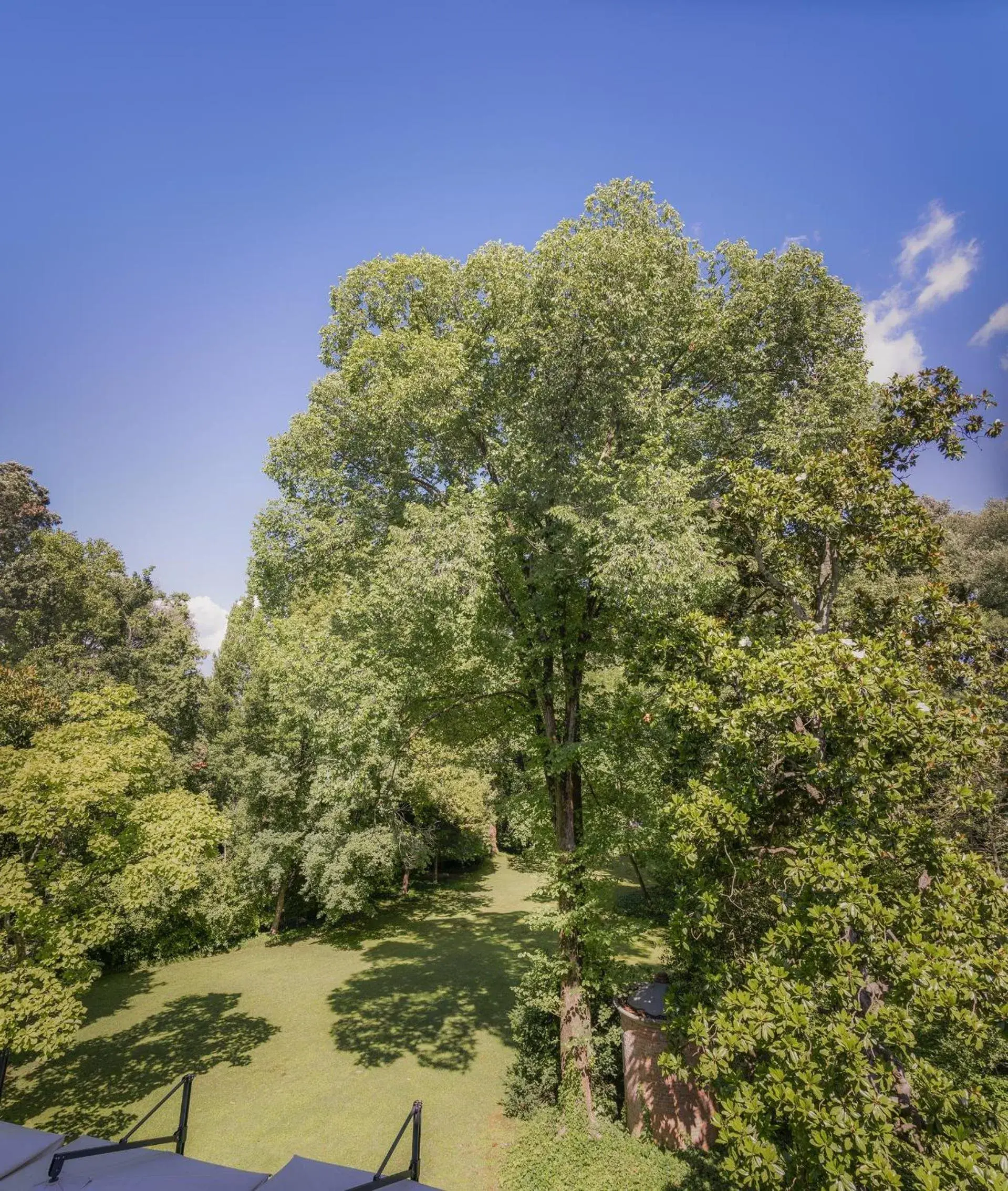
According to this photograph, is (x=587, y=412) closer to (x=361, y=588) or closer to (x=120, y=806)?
(x=361, y=588)

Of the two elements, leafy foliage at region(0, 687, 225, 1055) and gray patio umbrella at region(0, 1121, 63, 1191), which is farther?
leafy foliage at region(0, 687, 225, 1055)

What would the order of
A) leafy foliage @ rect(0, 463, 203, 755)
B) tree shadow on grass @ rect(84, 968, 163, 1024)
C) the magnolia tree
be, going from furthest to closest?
leafy foliage @ rect(0, 463, 203, 755), tree shadow on grass @ rect(84, 968, 163, 1024), the magnolia tree

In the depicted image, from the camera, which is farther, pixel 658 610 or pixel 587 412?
pixel 587 412

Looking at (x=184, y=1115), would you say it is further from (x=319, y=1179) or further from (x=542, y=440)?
(x=542, y=440)

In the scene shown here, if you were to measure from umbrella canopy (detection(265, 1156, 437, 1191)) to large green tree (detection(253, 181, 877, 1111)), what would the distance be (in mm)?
4684

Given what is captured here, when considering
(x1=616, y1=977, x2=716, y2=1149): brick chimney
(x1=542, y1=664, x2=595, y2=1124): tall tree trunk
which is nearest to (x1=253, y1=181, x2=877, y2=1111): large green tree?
(x1=542, y1=664, x2=595, y2=1124): tall tree trunk

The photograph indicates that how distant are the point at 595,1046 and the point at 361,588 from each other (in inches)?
364

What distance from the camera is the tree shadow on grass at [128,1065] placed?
10.2 metres

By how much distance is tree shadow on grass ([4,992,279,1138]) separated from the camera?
10180mm

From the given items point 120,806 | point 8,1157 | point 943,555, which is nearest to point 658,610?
point 943,555

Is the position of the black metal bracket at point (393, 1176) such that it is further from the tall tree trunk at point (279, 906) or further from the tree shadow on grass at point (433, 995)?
the tall tree trunk at point (279, 906)

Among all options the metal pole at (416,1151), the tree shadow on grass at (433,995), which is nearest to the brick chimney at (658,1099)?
the tree shadow on grass at (433,995)

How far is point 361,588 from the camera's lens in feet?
34.8

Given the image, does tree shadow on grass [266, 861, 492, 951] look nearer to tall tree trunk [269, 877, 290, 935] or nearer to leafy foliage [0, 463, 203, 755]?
tall tree trunk [269, 877, 290, 935]
